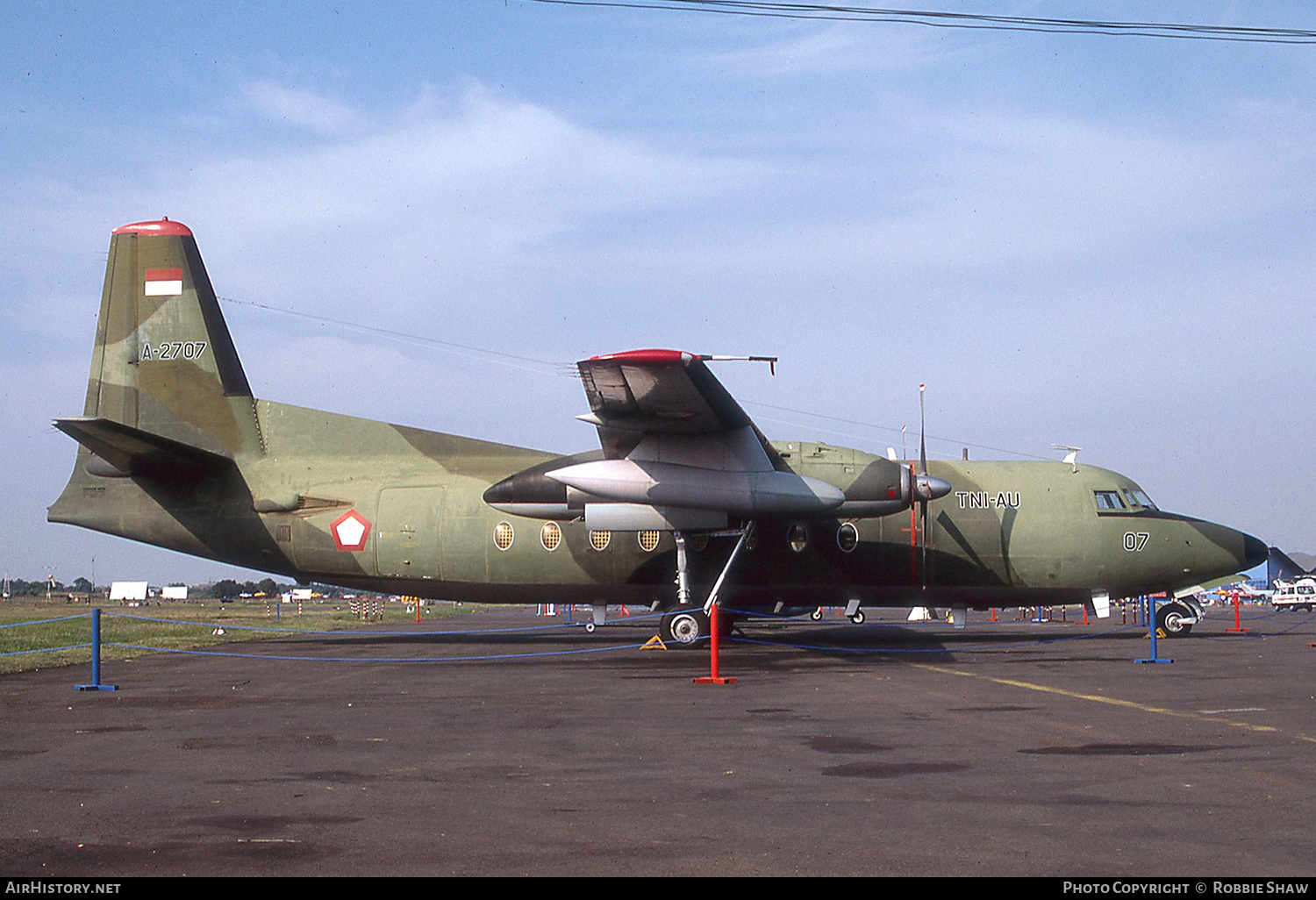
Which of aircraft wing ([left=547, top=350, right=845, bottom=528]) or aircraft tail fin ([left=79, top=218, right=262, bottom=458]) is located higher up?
aircraft tail fin ([left=79, top=218, right=262, bottom=458])

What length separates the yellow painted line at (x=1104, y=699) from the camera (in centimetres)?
1084

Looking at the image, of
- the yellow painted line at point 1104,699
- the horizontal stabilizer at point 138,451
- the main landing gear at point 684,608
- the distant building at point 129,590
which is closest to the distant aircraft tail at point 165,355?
the horizontal stabilizer at point 138,451

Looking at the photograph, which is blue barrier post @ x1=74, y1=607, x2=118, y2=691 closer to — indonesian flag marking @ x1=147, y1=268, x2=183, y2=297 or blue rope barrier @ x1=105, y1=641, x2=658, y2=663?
blue rope barrier @ x1=105, y1=641, x2=658, y2=663

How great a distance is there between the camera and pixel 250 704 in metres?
13.6

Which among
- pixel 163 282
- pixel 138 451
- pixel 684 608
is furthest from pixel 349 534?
pixel 684 608

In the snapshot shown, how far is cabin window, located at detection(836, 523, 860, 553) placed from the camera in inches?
902

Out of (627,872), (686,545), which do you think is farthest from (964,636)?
(627,872)

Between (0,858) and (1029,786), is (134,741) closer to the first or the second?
(0,858)

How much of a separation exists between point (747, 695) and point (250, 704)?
20.2ft

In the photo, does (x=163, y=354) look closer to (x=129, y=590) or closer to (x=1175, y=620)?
(x=1175, y=620)

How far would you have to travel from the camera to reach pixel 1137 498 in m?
24.4

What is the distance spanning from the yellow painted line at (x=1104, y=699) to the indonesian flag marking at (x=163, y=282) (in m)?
17.3

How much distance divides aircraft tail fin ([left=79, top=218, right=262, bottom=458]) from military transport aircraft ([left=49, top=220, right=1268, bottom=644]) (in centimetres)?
4

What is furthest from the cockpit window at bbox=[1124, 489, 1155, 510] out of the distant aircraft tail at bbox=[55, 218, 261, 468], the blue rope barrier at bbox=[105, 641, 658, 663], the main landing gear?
the distant aircraft tail at bbox=[55, 218, 261, 468]
